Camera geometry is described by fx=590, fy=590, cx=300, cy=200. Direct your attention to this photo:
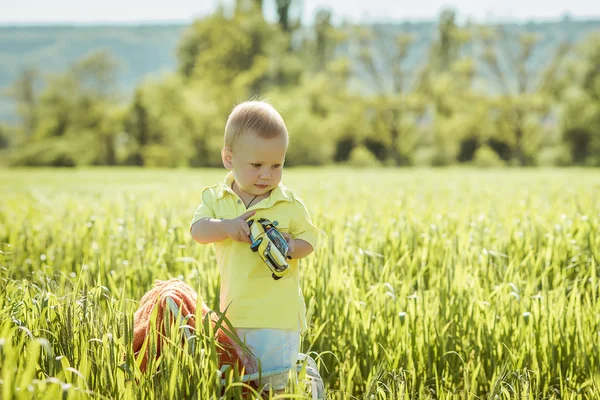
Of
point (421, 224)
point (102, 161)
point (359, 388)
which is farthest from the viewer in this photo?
point (102, 161)

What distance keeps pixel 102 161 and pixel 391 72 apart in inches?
987

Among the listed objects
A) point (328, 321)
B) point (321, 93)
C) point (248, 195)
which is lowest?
point (328, 321)

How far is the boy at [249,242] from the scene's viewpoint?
254cm

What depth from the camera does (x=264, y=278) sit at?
2.57 meters

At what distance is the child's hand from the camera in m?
2.45

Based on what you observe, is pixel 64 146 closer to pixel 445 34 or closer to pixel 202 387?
pixel 445 34

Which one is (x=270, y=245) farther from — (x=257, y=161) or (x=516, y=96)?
(x=516, y=96)

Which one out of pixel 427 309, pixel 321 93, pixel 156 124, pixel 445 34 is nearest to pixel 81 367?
pixel 427 309

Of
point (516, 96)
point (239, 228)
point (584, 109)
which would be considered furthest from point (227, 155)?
point (584, 109)

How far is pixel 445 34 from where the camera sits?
62.6 meters

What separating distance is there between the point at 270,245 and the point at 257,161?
0.42 m

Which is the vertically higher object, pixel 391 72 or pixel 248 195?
pixel 391 72

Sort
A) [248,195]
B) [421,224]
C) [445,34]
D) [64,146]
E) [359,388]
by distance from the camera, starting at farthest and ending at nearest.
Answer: [445,34], [64,146], [421,224], [359,388], [248,195]

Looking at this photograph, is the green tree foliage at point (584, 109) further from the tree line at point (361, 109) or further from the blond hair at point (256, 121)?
the blond hair at point (256, 121)
